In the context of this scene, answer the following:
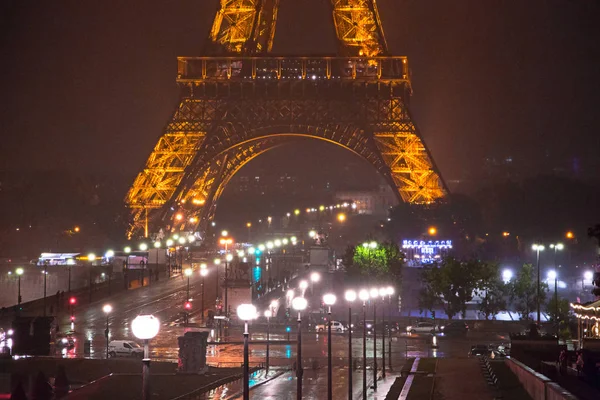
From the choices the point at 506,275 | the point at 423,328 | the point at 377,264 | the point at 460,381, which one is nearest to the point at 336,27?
the point at 377,264

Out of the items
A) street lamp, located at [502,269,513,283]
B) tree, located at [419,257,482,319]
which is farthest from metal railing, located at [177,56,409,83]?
tree, located at [419,257,482,319]

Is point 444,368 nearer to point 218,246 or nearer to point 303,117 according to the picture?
point 303,117

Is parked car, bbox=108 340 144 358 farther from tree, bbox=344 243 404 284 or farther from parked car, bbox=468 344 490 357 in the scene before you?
tree, bbox=344 243 404 284

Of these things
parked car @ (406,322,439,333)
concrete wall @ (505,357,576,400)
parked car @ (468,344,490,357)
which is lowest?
parked car @ (468,344,490,357)

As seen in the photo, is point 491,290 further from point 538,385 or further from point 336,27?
point 538,385

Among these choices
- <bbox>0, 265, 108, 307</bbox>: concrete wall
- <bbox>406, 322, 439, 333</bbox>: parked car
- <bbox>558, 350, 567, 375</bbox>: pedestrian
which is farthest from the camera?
<bbox>0, 265, 108, 307</bbox>: concrete wall

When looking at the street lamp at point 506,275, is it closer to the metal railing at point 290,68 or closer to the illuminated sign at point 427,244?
the illuminated sign at point 427,244

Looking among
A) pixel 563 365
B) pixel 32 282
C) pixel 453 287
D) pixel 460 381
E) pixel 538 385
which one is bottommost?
pixel 460 381
